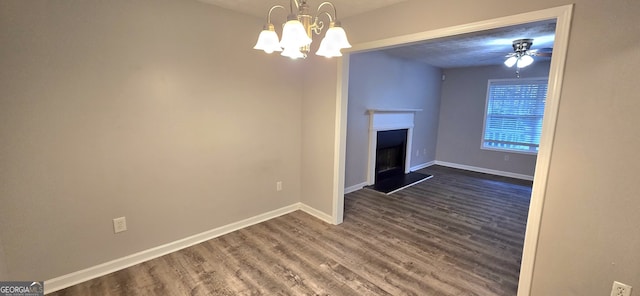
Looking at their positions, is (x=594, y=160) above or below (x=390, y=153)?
above

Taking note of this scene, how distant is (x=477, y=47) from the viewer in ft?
12.4

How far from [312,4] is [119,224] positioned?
2.53 metres

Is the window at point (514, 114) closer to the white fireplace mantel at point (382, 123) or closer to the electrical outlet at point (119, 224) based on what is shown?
the white fireplace mantel at point (382, 123)

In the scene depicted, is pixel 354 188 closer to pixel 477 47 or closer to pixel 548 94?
pixel 477 47

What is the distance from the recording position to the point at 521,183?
4.95 meters

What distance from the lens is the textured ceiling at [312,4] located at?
2.29m

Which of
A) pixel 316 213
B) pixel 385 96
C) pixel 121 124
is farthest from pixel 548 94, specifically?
pixel 385 96

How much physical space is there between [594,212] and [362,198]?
271 centimetres

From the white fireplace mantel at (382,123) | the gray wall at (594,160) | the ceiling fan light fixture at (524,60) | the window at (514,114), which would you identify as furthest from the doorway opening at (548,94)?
the window at (514,114)

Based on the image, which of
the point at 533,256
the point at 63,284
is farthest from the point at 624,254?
the point at 63,284

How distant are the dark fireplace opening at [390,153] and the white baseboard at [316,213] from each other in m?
1.84

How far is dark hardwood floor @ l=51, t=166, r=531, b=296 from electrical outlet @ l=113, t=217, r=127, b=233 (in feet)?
1.15

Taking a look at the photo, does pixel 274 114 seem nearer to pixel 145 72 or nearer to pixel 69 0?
pixel 145 72

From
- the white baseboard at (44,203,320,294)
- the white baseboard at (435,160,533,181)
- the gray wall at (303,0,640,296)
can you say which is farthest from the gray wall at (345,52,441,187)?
the gray wall at (303,0,640,296)
